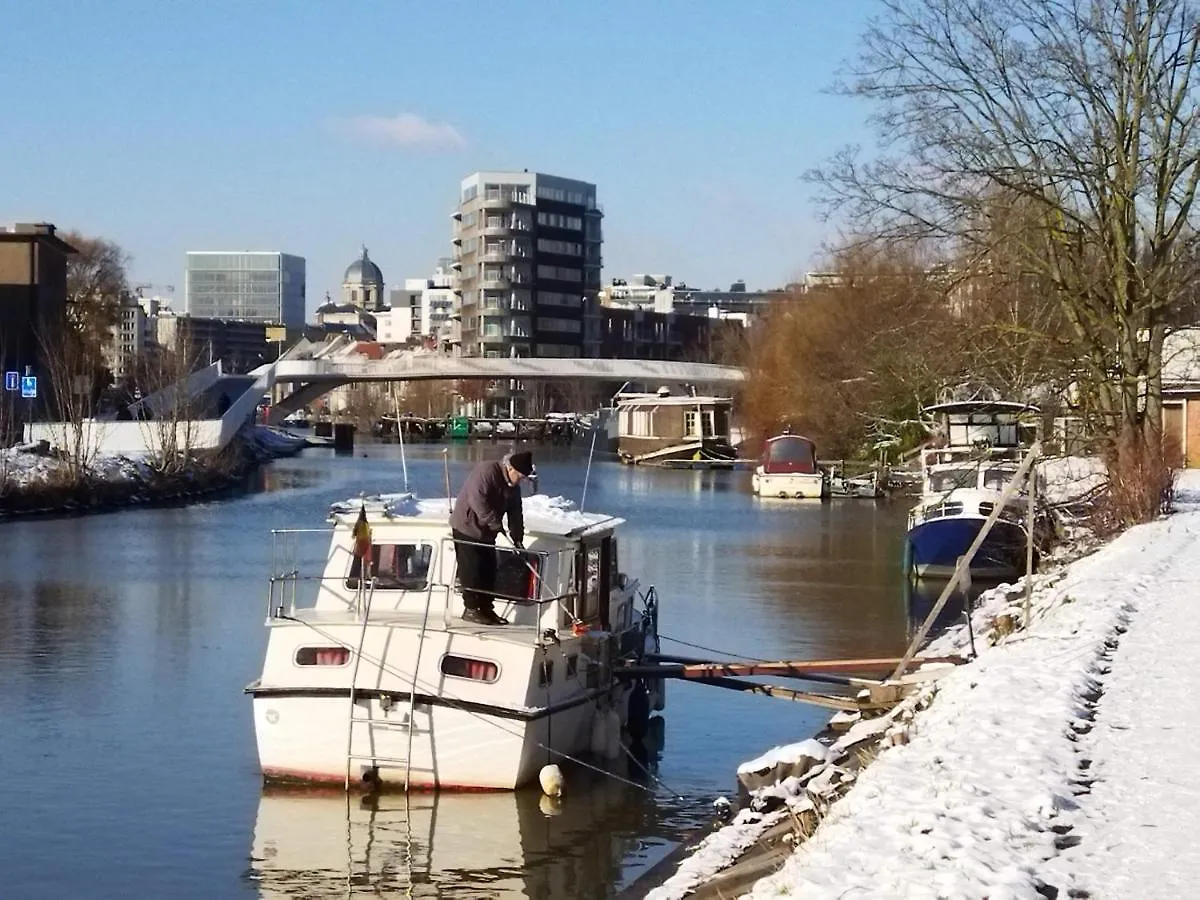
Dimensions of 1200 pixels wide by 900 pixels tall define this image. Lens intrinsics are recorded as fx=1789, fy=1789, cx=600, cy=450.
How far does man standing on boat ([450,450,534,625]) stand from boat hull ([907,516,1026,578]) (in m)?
19.2

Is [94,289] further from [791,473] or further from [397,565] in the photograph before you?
[397,565]

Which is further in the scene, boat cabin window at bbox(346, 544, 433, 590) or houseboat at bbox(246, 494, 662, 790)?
boat cabin window at bbox(346, 544, 433, 590)

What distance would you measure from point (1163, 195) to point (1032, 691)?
2047 centimetres

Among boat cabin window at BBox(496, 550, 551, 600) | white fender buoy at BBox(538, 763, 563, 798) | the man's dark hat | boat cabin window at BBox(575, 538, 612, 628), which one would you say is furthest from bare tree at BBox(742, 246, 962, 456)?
white fender buoy at BBox(538, 763, 563, 798)

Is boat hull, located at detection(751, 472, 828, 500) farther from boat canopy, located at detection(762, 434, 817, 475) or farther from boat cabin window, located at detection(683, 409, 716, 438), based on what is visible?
boat cabin window, located at detection(683, 409, 716, 438)

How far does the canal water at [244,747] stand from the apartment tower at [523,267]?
130 metres

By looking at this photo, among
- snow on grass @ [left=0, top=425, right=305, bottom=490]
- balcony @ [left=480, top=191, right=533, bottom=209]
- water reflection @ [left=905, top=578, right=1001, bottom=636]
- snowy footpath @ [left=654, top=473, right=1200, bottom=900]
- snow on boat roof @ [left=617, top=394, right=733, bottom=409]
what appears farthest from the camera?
balcony @ [left=480, top=191, right=533, bottom=209]

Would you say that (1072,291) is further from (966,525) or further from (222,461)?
(222,461)

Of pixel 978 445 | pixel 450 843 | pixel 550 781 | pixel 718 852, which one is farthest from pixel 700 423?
pixel 718 852

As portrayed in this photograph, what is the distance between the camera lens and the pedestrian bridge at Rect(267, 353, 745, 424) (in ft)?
352

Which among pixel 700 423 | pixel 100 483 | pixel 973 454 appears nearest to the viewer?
pixel 973 454

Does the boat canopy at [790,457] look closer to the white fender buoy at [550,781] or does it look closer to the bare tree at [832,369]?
the bare tree at [832,369]

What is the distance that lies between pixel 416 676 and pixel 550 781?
1567mm

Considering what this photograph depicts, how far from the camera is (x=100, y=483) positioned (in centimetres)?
5928
